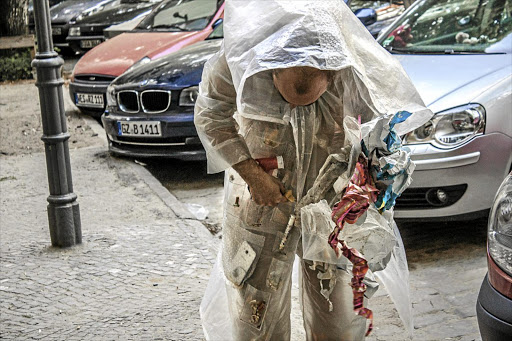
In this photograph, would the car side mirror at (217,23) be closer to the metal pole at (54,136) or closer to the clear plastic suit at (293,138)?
the metal pole at (54,136)

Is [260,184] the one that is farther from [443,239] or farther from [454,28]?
[454,28]

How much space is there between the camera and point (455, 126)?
4691mm

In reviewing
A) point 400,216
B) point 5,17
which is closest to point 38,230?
point 400,216

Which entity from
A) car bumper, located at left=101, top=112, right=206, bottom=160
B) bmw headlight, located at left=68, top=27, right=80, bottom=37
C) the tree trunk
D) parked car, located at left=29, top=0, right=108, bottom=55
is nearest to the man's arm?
car bumper, located at left=101, top=112, right=206, bottom=160

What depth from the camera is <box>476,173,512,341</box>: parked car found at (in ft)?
8.21

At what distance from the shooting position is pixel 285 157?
8.98ft

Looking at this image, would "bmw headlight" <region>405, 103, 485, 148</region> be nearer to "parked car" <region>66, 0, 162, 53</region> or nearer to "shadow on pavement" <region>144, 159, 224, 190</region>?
"shadow on pavement" <region>144, 159, 224, 190</region>

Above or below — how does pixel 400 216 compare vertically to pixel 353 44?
below

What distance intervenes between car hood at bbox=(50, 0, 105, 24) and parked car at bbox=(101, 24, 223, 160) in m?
7.51

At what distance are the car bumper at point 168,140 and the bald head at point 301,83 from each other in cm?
407

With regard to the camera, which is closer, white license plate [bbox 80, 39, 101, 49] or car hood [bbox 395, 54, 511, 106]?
car hood [bbox 395, 54, 511, 106]

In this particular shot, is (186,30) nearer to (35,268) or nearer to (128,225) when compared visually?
(128,225)

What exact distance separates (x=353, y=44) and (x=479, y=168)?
7.65 ft

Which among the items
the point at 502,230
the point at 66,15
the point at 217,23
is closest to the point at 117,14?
the point at 66,15
